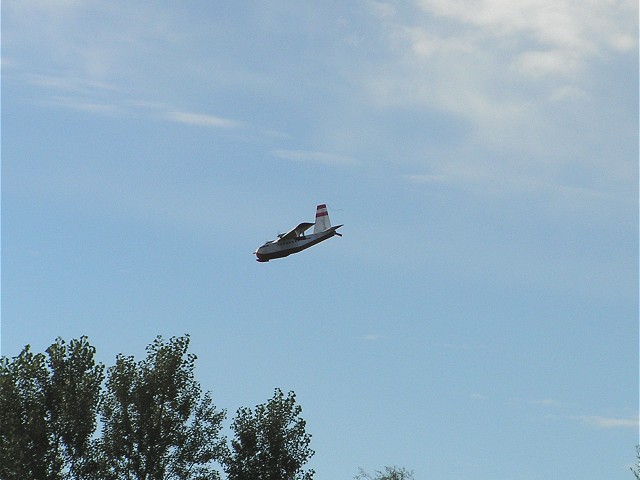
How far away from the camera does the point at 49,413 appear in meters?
85.5

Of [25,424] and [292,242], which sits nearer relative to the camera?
[25,424]

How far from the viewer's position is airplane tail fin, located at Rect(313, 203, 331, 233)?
96.6 meters

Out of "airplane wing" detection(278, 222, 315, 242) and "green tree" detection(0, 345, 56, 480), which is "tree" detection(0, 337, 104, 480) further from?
"airplane wing" detection(278, 222, 315, 242)

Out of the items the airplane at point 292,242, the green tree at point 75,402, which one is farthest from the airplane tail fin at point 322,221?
the green tree at point 75,402

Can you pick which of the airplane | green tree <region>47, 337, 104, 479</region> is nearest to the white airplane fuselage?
the airplane

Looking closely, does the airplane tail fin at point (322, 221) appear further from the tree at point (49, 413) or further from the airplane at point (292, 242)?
the tree at point (49, 413)

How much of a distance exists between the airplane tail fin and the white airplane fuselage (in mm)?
1194

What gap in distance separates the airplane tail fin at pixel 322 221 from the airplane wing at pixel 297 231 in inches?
55.4

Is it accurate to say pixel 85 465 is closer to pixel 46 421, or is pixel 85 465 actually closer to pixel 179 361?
pixel 46 421

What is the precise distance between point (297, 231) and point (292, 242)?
1188 mm

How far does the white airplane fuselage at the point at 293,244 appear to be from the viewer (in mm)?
94688

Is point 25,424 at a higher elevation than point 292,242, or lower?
lower

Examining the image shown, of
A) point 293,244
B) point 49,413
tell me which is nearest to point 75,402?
point 49,413

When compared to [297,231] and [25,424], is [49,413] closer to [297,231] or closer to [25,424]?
[25,424]
